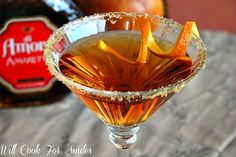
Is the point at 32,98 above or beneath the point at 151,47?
beneath

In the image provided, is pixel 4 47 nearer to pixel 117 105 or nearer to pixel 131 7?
pixel 131 7

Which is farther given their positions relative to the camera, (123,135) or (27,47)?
(27,47)

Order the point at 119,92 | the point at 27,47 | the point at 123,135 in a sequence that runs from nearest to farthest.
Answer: the point at 119,92
the point at 123,135
the point at 27,47

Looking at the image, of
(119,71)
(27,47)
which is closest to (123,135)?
(119,71)

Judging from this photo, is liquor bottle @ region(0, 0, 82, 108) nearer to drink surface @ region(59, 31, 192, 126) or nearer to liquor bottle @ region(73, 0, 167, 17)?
liquor bottle @ region(73, 0, 167, 17)

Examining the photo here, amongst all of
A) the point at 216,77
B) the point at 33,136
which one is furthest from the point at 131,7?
the point at 33,136

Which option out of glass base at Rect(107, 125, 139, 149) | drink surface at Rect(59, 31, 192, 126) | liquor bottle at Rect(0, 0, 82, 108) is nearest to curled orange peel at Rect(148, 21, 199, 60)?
drink surface at Rect(59, 31, 192, 126)

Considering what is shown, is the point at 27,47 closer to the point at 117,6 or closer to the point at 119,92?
the point at 117,6

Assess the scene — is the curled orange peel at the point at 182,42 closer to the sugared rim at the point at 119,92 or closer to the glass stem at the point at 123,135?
the sugared rim at the point at 119,92
